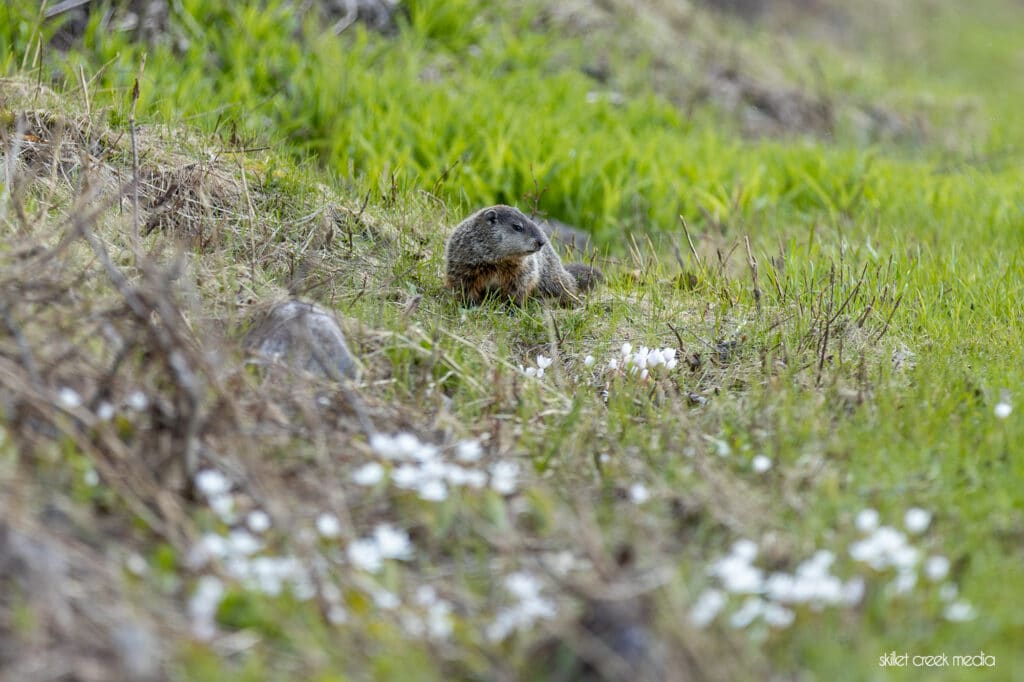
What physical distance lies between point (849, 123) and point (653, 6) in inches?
110

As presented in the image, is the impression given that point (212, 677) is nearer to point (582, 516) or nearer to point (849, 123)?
point (582, 516)

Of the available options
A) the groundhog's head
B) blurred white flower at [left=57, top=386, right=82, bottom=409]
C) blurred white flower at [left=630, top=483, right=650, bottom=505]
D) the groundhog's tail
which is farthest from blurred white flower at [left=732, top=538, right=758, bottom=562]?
the groundhog's tail

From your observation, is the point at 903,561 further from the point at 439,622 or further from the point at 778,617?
the point at 439,622

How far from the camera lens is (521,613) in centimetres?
283

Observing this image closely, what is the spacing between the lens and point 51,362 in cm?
331

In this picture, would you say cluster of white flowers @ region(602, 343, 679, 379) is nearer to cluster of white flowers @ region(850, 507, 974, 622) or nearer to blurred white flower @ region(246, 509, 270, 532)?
cluster of white flowers @ region(850, 507, 974, 622)

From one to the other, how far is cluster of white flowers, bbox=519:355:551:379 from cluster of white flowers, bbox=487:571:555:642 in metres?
1.72

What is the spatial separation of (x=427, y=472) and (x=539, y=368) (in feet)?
4.67

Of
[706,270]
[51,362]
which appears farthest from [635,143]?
[51,362]

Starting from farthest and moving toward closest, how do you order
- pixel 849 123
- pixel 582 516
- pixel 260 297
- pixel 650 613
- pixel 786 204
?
pixel 849 123, pixel 786 204, pixel 260 297, pixel 582 516, pixel 650 613

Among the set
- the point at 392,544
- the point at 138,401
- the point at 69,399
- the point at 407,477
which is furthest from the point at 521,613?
the point at 69,399

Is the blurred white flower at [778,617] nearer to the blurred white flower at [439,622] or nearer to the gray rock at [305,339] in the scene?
the blurred white flower at [439,622]

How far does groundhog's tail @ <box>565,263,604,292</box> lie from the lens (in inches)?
237

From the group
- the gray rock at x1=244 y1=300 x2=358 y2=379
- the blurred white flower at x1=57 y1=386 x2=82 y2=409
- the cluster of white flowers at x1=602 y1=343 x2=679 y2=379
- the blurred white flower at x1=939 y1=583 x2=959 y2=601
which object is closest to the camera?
the blurred white flower at x1=939 y1=583 x2=959 y2=601
